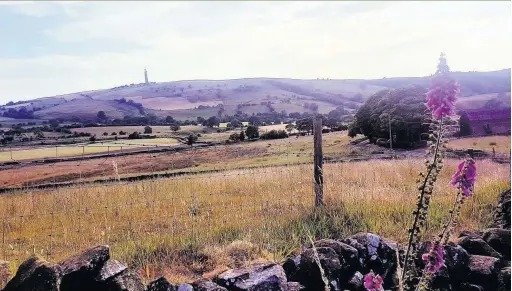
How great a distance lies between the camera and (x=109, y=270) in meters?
4.89

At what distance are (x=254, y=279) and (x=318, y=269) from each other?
768mm

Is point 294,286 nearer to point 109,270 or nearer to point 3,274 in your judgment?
point 109,270

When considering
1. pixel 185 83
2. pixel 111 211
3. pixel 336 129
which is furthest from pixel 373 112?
pixel 185 83

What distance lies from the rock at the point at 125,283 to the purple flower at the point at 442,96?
11.3ft

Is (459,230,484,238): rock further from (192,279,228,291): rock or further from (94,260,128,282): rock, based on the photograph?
(94,260,128,282): rock

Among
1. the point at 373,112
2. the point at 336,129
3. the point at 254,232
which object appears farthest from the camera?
the point at 336,129

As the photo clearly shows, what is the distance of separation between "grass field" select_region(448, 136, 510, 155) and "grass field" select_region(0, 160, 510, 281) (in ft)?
55.6

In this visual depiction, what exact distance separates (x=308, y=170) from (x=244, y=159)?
19733 mm

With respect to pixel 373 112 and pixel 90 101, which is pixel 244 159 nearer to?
pixel 373 112

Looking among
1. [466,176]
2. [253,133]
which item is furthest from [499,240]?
[253,133]

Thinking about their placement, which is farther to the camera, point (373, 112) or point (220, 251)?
point (373, 112)

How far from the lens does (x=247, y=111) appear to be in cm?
10269

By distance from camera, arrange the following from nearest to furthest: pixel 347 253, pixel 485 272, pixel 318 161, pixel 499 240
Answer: pixel 347 253
pixel 485 272
pixel 499 240
pixel 318 161

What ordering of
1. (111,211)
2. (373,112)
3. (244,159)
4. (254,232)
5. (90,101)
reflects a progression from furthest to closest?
(90,101) < (373,112) < (244,159) < (111,211) < (254,232)
